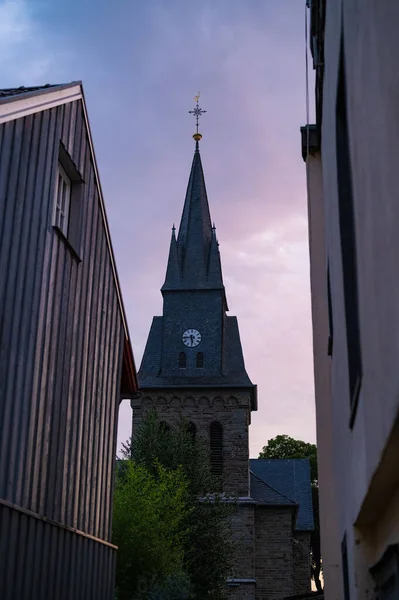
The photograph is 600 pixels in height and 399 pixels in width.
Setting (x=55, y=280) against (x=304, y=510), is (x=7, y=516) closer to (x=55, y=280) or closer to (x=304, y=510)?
(x=55, y=280)

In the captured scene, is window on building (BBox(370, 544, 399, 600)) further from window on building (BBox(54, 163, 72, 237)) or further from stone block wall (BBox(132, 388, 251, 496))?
stone block wall (BBox(132, 388, 251, 496))

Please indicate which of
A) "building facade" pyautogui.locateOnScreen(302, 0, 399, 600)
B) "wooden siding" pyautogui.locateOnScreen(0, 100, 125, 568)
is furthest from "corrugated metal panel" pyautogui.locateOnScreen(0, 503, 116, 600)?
"building facade" pyautogui.locateOnScreen(302, 0, 399, 600)

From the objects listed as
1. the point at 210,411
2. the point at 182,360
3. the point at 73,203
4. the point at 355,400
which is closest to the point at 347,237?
the point at 355,400

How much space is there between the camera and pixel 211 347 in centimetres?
4062

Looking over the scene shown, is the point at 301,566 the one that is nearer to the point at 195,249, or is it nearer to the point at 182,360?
the point at 182,360

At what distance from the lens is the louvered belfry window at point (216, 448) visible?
38.3 metres

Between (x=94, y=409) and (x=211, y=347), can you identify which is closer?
(x=94, y=409)

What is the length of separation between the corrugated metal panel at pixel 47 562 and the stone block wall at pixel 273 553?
2938 centimetres

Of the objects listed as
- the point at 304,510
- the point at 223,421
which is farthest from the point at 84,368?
the point at 304,510

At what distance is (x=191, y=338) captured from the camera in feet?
134

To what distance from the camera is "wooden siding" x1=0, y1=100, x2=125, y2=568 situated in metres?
7.68

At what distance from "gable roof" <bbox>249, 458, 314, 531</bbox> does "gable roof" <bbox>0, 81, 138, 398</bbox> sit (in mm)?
32530

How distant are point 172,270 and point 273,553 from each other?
1601 cm

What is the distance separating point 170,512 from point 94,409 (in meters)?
13.0
